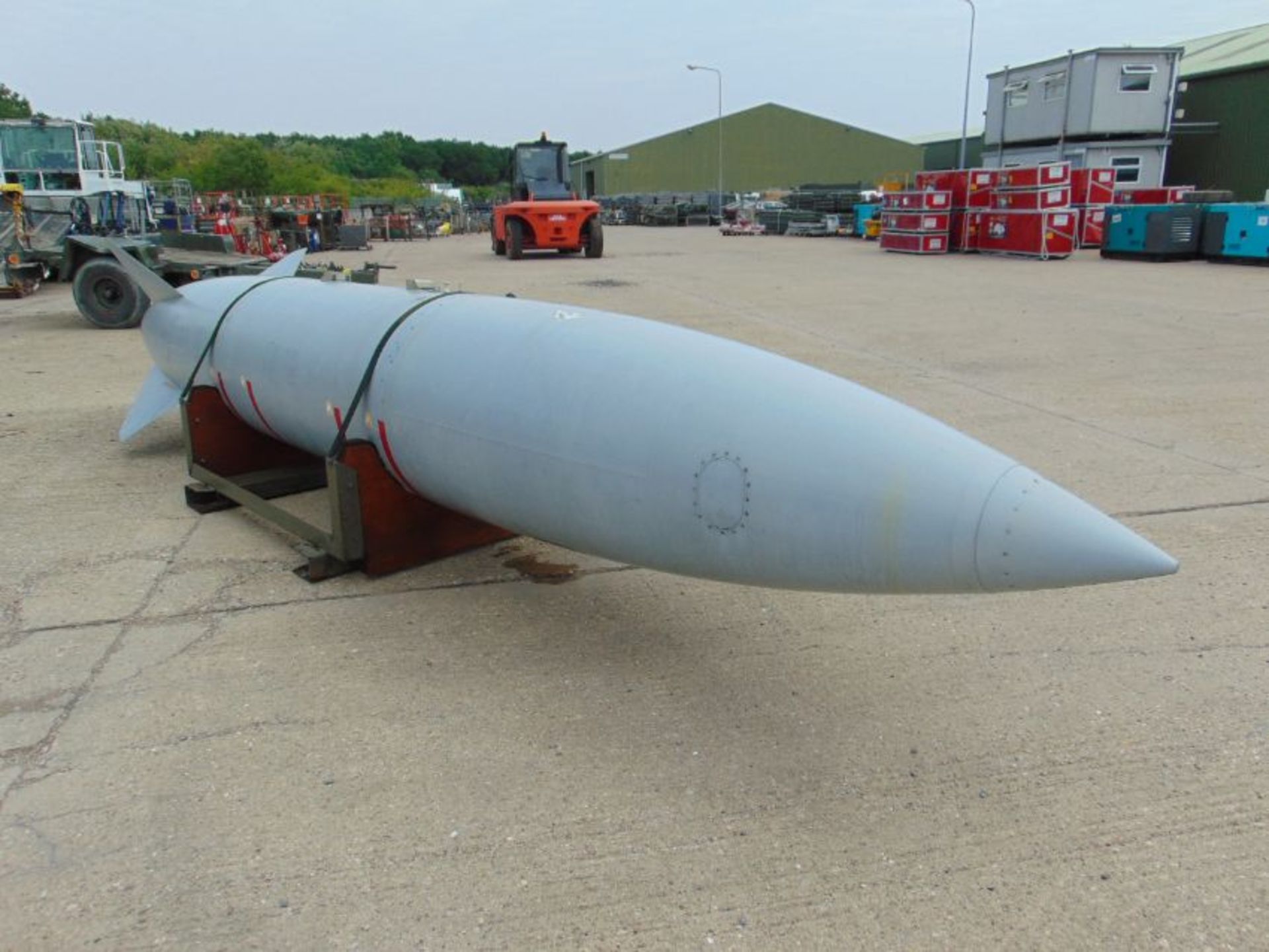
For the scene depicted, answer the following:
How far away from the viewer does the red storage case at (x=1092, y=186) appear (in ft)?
67.9

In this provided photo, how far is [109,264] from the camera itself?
1034cm

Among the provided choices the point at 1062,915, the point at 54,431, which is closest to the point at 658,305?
the point at 54,431

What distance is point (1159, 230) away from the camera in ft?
58.5

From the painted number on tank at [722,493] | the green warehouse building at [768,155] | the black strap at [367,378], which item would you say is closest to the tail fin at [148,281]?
the black strap at [367,378]

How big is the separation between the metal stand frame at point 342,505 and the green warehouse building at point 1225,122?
28081 millimetres

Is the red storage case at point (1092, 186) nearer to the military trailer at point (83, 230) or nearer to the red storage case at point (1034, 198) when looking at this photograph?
the red storage case at point (1034, 198)

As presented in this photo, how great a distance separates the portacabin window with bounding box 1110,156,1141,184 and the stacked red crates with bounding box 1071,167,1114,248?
→ 385cm

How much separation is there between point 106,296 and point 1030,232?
17178 mm

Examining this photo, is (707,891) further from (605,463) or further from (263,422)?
(263,422)

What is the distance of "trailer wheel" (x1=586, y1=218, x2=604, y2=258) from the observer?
20453 mm

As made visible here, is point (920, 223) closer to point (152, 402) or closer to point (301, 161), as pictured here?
point (152, 402)

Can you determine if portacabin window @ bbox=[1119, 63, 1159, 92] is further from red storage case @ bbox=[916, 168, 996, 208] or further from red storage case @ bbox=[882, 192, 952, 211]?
red storage case @ bbox=[882, 192, 952, 211]

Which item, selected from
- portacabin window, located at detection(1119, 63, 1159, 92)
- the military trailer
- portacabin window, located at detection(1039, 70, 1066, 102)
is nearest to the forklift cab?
the military trailer

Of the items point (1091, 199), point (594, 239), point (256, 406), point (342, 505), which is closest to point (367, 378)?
point (342, 505)
